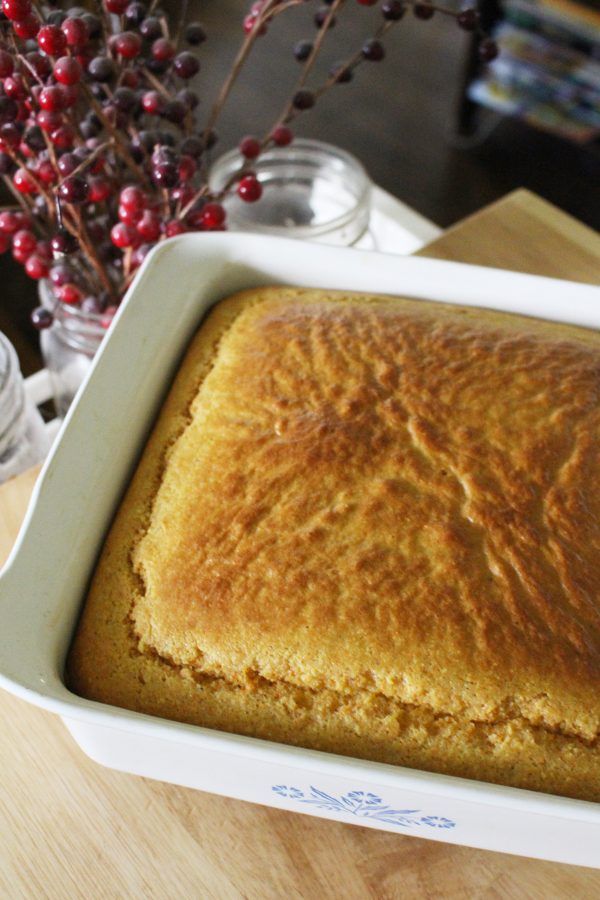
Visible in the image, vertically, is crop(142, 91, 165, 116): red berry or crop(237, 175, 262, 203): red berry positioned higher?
crop(142, 91, 165, 116): red berry

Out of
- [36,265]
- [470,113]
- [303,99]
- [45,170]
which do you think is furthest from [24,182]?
[470,113]

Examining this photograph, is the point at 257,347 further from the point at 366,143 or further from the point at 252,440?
the point at 366,143

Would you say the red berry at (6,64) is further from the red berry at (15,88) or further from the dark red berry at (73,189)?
the dark red berry at (73,189)

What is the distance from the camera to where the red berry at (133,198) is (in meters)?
0.90

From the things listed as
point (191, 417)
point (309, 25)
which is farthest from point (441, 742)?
point (309, 25)

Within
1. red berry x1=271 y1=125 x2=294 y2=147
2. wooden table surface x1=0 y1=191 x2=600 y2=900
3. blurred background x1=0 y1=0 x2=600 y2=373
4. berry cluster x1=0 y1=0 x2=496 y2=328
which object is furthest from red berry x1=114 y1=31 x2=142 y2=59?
blurred background x1=0 y1=0 x2=600 y2=373

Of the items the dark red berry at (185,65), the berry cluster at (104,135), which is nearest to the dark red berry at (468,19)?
the berry cluster at (104,135)

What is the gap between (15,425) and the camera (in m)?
1.04

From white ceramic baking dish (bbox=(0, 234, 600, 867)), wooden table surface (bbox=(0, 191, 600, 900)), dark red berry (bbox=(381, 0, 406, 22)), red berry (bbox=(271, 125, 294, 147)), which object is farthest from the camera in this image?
red berry (bbox=(271, 125, 294, 147))

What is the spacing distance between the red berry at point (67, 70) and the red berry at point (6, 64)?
1.9 inches

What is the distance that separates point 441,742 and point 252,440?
29 cm

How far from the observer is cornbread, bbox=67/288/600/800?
64 cm

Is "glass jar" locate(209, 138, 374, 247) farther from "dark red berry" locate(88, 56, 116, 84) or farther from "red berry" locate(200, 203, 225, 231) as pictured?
"dark red berry" locate(88, 56, 116, 84)

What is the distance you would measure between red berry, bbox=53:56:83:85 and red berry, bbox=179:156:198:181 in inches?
5.8
